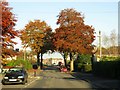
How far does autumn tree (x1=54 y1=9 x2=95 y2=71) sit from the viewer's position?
7988cm

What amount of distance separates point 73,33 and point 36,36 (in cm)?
1955

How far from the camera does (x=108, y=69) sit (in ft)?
142

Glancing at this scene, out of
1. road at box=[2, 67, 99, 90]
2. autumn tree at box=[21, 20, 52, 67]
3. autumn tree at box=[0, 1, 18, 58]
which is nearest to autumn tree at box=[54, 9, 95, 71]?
autumn tree at box=[21, 20, 52, 67]

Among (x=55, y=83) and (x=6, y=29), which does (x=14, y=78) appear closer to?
(x=55, y=83)

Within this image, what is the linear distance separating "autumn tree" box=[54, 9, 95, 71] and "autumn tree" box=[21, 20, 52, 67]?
606 inches

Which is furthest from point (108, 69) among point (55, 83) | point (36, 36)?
point (36, 36)

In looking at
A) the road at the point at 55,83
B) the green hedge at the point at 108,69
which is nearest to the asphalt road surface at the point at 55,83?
the road at the point at 55,83

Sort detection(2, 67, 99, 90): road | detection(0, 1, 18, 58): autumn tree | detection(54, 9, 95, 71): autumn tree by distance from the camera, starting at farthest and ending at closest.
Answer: detection(54, 9, 95, 71): autumn tree
detection(0, 1, 18, 58): autumn tree
detection(2, 67, 99, 90): road

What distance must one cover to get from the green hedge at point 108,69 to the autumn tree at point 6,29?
11.0 meters

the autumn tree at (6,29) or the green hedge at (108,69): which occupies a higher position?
the autumn tree at (6,29)

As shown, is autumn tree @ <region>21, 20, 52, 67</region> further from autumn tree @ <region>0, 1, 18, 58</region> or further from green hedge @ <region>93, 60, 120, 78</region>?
autumn tree @ <region>0, 1, 18, 58</region>

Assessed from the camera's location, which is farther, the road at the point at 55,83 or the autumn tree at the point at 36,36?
the autumn tree at the point at 36,36

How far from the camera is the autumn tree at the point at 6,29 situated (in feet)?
123

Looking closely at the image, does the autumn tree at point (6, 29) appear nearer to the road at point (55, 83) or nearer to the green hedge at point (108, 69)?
the road at point (55, 83)
